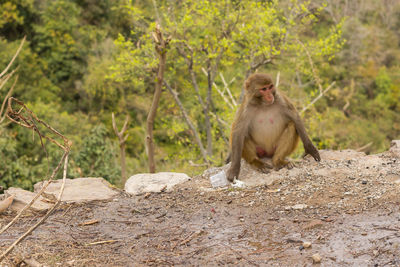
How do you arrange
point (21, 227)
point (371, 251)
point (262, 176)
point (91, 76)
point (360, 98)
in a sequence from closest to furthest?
point (371, 251)
point (21, 227)
point (262, 176)
point (91, 76)
point (360, 98)

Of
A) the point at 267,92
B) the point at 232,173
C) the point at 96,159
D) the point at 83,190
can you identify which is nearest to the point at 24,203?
the point at 83,190

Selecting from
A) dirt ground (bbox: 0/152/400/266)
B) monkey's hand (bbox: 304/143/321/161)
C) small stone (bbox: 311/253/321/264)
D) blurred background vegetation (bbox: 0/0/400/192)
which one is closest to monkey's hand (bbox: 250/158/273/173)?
dirt ground (bbox: 0/152/400/266)

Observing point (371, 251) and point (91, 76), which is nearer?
point (371, 251)

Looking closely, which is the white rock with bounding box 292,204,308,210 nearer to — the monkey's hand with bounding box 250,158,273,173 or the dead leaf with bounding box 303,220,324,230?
the dead leaf with bounding box 303,220,324,230

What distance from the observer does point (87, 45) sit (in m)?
21.9

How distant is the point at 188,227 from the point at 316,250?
1.26 metres

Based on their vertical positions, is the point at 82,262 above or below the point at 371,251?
below

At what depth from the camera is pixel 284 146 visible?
5.20 metres

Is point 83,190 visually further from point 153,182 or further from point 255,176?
point 255,176

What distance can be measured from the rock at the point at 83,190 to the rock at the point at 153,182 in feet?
0.71

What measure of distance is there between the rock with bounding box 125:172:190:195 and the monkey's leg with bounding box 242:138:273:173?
0.84 metres

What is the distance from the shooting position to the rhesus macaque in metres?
5.11

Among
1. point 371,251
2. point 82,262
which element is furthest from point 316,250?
point 82,262

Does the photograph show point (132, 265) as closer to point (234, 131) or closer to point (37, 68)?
point (234, 131)
